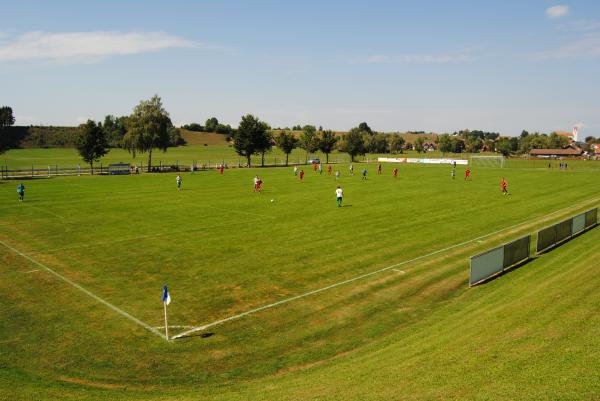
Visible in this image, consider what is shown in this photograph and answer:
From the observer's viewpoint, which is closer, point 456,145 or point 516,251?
point 516,251

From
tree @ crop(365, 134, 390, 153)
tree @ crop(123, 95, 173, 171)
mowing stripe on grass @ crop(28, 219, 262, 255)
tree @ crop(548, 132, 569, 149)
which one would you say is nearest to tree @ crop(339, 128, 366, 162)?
tree @ crop(123, 95, 173, 171)

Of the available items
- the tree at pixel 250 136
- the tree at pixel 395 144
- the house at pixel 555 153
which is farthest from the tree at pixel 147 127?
the house at pixel 555 153

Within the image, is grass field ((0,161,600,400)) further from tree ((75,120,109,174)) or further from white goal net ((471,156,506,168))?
white goal net ((471,156,506,168))

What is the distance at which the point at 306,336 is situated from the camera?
1366 centimetres

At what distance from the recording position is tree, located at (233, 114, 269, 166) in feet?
293

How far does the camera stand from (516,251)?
20.4 meters

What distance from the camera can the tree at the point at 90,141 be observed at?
6988 centimetres

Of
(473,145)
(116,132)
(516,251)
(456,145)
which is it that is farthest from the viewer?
(473,145)

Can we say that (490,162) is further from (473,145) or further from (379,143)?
(473,145)

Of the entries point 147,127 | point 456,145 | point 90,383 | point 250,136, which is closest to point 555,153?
point 456,145

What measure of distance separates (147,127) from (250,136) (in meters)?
19.5

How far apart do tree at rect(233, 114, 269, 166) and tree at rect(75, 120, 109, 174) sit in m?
25.9

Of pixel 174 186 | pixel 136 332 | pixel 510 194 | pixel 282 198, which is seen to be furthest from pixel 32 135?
pixel 136 332

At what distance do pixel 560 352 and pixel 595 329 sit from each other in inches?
63.9
